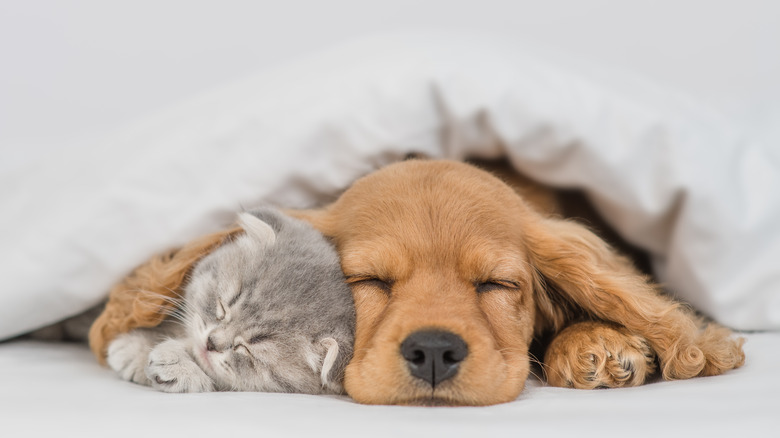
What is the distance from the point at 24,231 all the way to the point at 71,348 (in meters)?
0.52

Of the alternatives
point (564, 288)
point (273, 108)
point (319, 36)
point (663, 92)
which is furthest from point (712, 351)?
point (319, 36)

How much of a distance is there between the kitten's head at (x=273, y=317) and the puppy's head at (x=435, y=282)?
0.08 m

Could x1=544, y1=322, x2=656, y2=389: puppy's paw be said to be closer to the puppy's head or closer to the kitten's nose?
the puppy's head

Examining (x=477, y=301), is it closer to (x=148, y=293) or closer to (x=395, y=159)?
(x=395, y=159)

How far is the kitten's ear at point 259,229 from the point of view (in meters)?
2.10

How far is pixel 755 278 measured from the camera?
9.13 ft

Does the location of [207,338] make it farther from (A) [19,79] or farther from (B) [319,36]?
(A) [19,79]

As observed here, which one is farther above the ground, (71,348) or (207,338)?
(207,338)

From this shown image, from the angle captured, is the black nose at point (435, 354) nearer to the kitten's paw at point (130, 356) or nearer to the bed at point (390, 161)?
the bed at point (390, 161)

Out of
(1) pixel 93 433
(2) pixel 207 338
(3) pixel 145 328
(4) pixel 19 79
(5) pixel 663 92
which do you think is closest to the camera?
(1) pixel 93 433

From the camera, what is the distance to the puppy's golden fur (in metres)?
1.89

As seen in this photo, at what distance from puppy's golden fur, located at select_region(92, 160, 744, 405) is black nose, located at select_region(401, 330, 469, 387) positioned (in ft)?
0.06

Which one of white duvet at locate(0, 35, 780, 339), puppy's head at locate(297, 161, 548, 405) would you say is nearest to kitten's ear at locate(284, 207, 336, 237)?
puppy's head at locate(297, 161, 548, 405)

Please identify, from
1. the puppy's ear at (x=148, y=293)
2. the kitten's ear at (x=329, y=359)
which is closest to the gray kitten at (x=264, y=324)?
the kitten's ear at (x=329, y=359)
